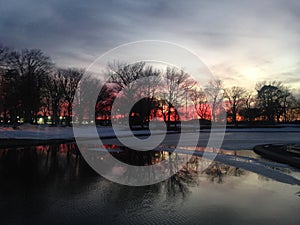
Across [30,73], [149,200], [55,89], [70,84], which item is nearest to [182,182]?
[149,200]

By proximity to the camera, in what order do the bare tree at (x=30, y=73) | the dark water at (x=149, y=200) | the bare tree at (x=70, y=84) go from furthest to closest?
the bare tree at (x=70, y=84), the bare tree at (x=30, y=73), the dark water at (x=149, y=200)

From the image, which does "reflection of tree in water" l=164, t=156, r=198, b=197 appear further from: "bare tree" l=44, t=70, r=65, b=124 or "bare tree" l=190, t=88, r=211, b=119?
"bare tree" l=190, t=88, r=211, b=119

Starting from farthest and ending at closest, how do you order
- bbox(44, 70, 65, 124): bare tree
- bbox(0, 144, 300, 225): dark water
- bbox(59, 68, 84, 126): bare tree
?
1. bbox(59, 68, 84, 126): bare tree
2. bbox(44, 70, 65, 124): bare tree
3. bbox(0, 144, 300, 225): dark water

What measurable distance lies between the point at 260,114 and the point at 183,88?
43.0 meters

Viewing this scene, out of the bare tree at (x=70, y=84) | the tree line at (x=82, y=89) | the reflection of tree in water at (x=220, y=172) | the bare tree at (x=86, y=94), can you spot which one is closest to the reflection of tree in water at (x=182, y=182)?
the reflection of tree in water at (x=220, y=172)

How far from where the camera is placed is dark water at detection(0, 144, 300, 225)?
6125 millimetres

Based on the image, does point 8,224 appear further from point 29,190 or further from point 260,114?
point 260,114

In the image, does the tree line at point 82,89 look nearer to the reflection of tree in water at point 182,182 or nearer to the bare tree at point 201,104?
the bare tree at point 201,104

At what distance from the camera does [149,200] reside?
297 inches

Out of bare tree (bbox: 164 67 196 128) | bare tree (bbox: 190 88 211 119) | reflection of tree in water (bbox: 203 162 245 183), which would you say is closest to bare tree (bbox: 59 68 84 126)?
bare tree (bbox: 164 67 196 128)

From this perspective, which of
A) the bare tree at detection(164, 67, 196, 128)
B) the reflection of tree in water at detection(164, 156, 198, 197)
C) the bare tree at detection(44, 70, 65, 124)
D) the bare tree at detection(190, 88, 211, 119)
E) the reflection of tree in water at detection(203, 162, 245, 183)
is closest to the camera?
the reflection of tree in water at detection(164, 156, 198, 197)

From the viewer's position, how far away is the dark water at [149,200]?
6.12 meters

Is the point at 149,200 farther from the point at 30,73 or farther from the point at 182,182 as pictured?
the point at 30,73

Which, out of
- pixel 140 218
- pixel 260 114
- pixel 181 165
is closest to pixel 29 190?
pixel 140 218
